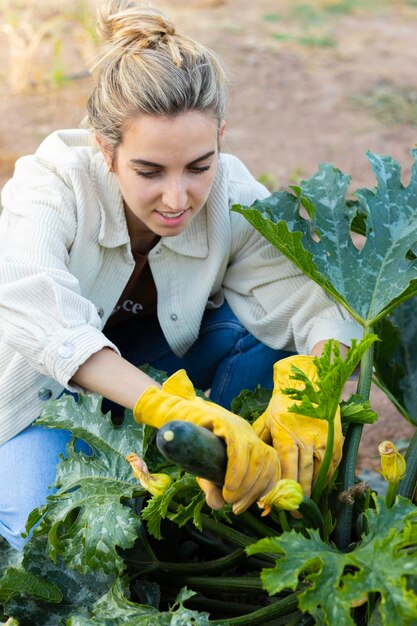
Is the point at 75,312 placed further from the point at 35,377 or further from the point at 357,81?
the point at 357,81

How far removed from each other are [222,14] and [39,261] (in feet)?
18.0

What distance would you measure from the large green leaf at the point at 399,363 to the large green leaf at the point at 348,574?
83 cm

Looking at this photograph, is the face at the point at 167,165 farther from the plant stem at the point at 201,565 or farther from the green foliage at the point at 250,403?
the plant stem at the point at 201,565

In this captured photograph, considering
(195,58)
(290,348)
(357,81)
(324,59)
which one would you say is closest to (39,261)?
(195,58)

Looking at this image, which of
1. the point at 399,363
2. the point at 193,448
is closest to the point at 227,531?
the point at 193,448

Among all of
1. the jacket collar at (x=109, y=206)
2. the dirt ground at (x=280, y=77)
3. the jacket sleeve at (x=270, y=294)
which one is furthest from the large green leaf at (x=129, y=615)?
the dirt ground at (x=280, y=77)

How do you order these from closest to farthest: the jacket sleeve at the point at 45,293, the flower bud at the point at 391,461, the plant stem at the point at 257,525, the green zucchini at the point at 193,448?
the green zucchini at the point at 193,448 → the flower bud at the point at 391,461 → the plant stem at the point at 257,525 → the jacket sleeve at the point at 45,293

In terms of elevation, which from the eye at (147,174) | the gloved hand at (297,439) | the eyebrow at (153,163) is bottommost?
the gloved hand at (297,439)

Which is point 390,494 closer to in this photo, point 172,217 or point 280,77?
→ point 172,217

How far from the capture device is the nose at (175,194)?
6.46 feet

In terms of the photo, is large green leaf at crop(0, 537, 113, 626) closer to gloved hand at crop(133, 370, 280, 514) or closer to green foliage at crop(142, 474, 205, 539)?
green foliage at crop(142, 474, 205, 539)

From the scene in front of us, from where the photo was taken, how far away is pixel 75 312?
6.32 ft

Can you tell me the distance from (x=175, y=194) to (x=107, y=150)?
0.21 metres

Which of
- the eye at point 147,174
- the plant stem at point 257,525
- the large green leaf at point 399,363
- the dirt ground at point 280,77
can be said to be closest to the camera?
the plant stem at point 257,525
